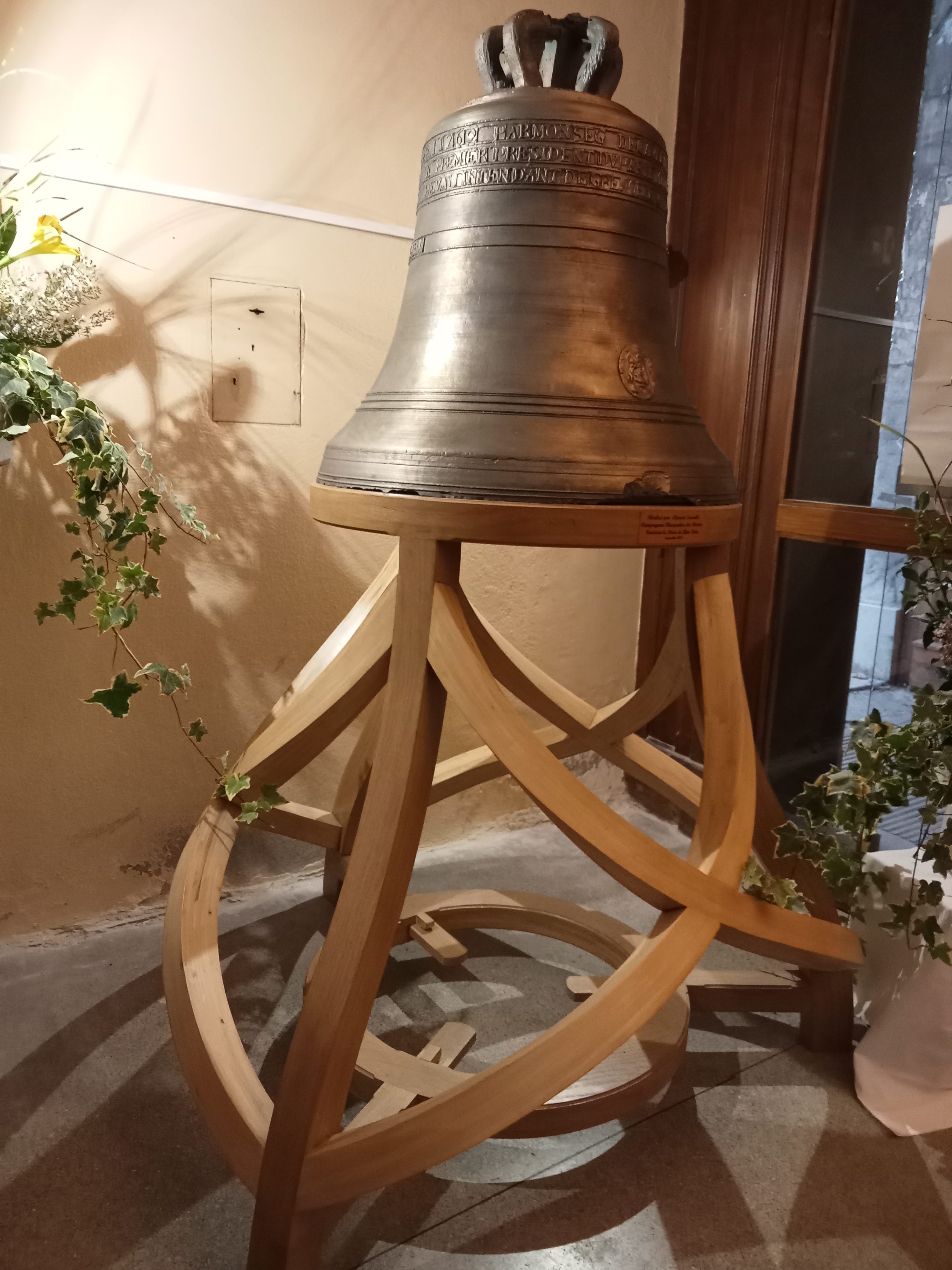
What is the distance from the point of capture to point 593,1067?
964mm

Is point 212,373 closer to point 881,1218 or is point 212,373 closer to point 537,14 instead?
point 537,14

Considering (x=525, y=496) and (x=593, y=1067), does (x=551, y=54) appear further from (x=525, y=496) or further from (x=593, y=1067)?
(x=593, y=1067)

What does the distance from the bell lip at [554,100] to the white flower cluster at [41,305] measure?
526mm

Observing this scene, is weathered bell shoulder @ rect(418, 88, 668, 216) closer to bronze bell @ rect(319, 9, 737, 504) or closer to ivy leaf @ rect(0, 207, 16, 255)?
bronze bell @ rect(319, 9, 737, 504)

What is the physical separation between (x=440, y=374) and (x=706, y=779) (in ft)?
1.91

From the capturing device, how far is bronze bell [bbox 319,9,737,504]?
1.02 meters

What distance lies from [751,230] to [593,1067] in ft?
5.38

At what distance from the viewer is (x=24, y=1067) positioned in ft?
4.42

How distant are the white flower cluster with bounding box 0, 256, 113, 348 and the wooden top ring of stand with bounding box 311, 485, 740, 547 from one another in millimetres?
491

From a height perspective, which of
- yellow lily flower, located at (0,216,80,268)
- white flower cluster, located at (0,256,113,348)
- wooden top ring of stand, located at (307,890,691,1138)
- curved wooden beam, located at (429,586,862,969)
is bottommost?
wooden top ring of stand, located at (307,890,691,1138)

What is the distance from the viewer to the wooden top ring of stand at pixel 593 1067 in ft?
3.80

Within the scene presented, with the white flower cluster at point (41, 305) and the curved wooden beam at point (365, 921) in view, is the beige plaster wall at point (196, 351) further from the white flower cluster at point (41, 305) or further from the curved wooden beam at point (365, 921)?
the curved wooden beam at point (365, 921)

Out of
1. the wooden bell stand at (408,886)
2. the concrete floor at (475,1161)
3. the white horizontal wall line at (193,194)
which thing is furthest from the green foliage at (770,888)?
the white horizontal wall line at (193,194)

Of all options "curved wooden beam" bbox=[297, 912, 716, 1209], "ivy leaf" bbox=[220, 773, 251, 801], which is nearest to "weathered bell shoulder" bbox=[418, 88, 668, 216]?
"ivy leaf" bbox=[220, 773, 251, 801]
